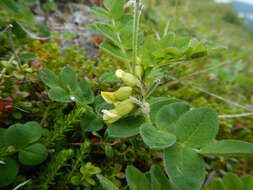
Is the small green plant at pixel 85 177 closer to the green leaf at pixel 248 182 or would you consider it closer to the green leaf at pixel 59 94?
the green leaf at pixel 59 94

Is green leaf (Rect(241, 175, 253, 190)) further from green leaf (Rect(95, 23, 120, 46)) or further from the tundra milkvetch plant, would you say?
green leaf (Rect(95, 23, 120, 46))

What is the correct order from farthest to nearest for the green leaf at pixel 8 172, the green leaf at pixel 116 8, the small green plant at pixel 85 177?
the green leaf at pixel 116 8 < the small green plant at pixel 85 177 < the green leaf at pixel 8 172

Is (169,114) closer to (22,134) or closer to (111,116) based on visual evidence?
(111,116)

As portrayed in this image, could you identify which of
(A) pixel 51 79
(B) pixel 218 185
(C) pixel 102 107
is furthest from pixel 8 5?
(B) pixel 218 185

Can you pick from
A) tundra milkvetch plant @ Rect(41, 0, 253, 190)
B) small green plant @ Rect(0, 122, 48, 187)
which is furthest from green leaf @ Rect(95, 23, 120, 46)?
small green plant @ Rect(0, 122, 48, 187)

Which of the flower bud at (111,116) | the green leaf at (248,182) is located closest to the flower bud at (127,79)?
the flower bud at (111,116)
